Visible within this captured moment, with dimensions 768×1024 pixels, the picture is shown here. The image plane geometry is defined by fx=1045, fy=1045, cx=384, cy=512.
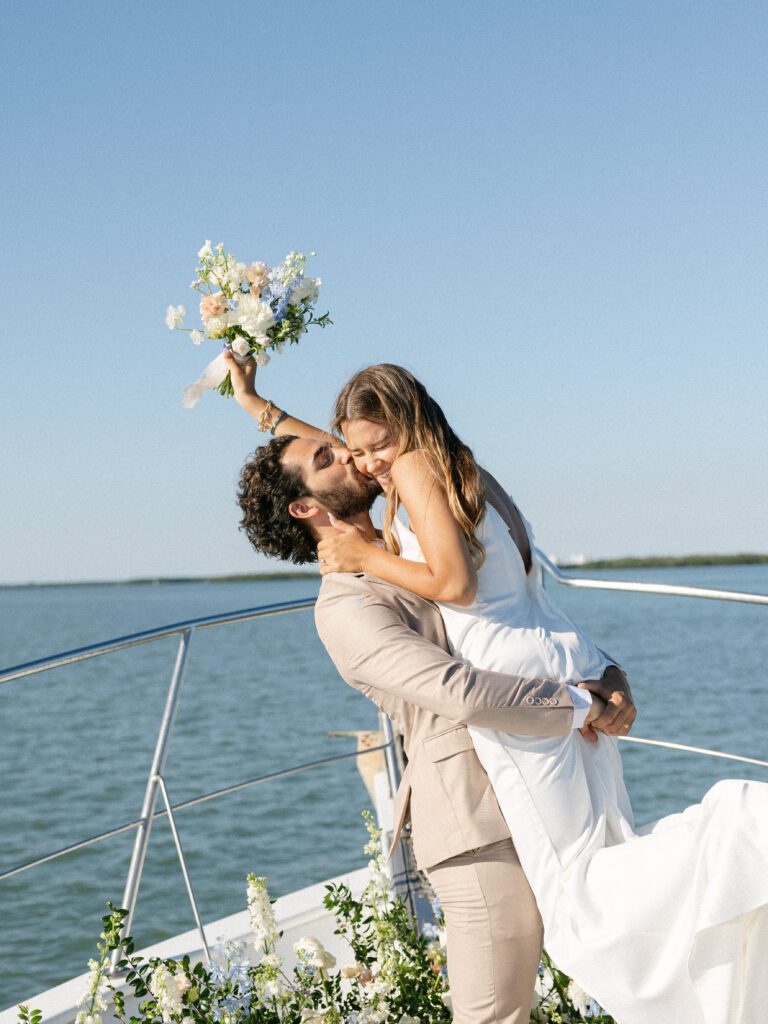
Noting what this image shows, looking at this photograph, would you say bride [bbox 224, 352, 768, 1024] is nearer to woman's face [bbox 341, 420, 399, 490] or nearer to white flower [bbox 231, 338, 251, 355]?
woman's face [bbox 341, 420, 399, 490]

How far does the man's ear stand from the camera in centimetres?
253

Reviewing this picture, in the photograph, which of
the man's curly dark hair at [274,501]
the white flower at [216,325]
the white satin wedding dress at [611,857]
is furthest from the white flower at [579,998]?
the white flower at [216,325]

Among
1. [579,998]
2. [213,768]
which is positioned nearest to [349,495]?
[579,998]

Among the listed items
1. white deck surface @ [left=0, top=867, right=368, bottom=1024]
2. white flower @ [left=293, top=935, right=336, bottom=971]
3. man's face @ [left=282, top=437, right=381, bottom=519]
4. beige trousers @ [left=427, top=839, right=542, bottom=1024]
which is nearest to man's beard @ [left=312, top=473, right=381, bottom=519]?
man's face @ [left=282, top=437, right=381, bottom=519]

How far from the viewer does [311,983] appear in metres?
2.45

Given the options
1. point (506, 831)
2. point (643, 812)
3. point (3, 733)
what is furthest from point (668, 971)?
point (3, 733)

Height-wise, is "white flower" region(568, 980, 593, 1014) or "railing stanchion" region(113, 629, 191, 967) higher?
"railing stanchion" region(113, 629, 191, 967)

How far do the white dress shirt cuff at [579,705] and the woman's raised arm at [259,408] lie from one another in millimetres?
1110

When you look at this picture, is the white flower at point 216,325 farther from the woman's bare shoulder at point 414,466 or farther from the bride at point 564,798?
the woman's bare shoulder at point 414,466

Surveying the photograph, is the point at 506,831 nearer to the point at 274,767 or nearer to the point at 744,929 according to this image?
the point at 744,929

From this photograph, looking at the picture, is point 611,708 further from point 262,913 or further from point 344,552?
point 262,913

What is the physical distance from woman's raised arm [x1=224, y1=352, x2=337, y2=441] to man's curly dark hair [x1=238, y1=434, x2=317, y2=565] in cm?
32

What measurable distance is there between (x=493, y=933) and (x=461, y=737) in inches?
15.4

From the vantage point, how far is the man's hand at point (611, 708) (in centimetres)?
216
